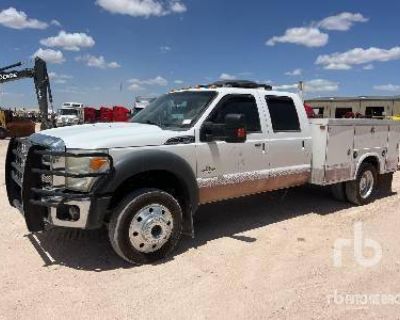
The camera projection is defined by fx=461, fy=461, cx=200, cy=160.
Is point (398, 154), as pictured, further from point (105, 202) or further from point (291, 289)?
point (105, 202)

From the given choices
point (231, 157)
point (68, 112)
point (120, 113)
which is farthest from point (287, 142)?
point (68, 112)

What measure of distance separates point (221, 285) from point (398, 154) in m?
5.73

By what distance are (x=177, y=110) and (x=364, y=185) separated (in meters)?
4.12

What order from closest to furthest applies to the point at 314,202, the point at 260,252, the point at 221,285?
1. the point at 221,285
2. the point at 260,252
3. the point at 314,202

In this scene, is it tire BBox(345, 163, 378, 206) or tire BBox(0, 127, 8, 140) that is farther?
tire BBox(0, 127, 8, 140)

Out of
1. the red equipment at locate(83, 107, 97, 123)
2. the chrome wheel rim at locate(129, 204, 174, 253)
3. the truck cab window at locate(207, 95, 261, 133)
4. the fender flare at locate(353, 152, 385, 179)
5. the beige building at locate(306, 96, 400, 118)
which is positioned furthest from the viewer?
the beige building at locate(306, 96, 400, 118)

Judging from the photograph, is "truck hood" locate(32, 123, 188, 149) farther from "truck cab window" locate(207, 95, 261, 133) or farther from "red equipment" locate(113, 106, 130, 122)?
"red equipment" locate(113, 106, 130, 122)

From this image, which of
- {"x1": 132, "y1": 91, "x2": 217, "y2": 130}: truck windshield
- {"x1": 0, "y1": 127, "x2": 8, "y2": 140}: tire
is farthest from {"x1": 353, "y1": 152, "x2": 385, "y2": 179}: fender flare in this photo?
{"x1": 0, "y1": 127, "x2": 8, "y2": 140}: tire

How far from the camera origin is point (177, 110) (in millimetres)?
5941

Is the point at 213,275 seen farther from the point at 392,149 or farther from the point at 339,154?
the point at 392,149

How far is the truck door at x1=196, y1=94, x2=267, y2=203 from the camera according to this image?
5.61m

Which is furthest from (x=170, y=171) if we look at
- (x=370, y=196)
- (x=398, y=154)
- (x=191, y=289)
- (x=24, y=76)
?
(x=24, y=76)

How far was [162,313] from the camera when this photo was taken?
401 centimetres

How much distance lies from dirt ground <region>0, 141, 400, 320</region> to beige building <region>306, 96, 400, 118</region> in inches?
1896
